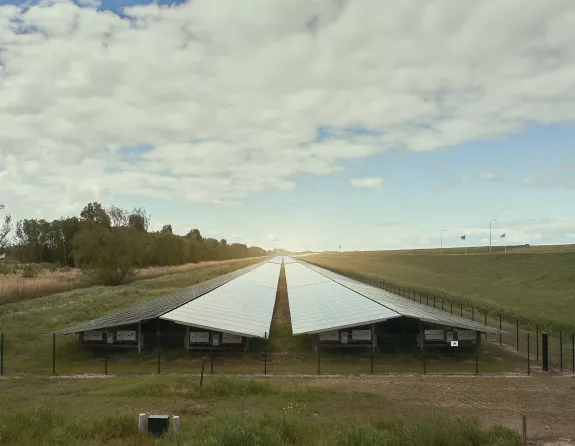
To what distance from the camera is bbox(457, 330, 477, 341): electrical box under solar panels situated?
2828 cm

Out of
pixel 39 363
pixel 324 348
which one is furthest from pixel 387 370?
pixel 39 363

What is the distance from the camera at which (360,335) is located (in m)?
28.3

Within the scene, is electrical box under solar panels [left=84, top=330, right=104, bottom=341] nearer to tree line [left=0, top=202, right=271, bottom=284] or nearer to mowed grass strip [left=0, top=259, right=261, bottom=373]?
mowed grass strip [left=0, top=259, right=261, bottom=373]

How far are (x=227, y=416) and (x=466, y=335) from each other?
19040mm

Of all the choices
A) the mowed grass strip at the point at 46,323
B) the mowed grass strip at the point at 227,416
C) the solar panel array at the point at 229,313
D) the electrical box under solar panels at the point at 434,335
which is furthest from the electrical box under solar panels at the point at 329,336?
the mowed grass strip at the point at 46,323

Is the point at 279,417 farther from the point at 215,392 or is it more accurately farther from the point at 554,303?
the point at 554,303

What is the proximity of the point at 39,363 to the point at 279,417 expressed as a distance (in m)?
17.1

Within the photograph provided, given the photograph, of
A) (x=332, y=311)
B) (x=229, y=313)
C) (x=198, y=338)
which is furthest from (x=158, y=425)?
(x=332, y=311)

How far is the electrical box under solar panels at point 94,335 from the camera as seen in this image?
27703mm

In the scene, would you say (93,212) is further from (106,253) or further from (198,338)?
(198,338)

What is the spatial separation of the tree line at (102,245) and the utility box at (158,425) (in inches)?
2293

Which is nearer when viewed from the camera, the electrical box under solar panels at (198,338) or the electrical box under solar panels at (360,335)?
the electrical box under solar panels at (198,338)

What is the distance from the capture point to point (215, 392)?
59.5 feet

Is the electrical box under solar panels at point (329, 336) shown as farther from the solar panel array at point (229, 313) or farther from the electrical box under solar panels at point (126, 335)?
the electrical box under solar panels at point (126, 335)
